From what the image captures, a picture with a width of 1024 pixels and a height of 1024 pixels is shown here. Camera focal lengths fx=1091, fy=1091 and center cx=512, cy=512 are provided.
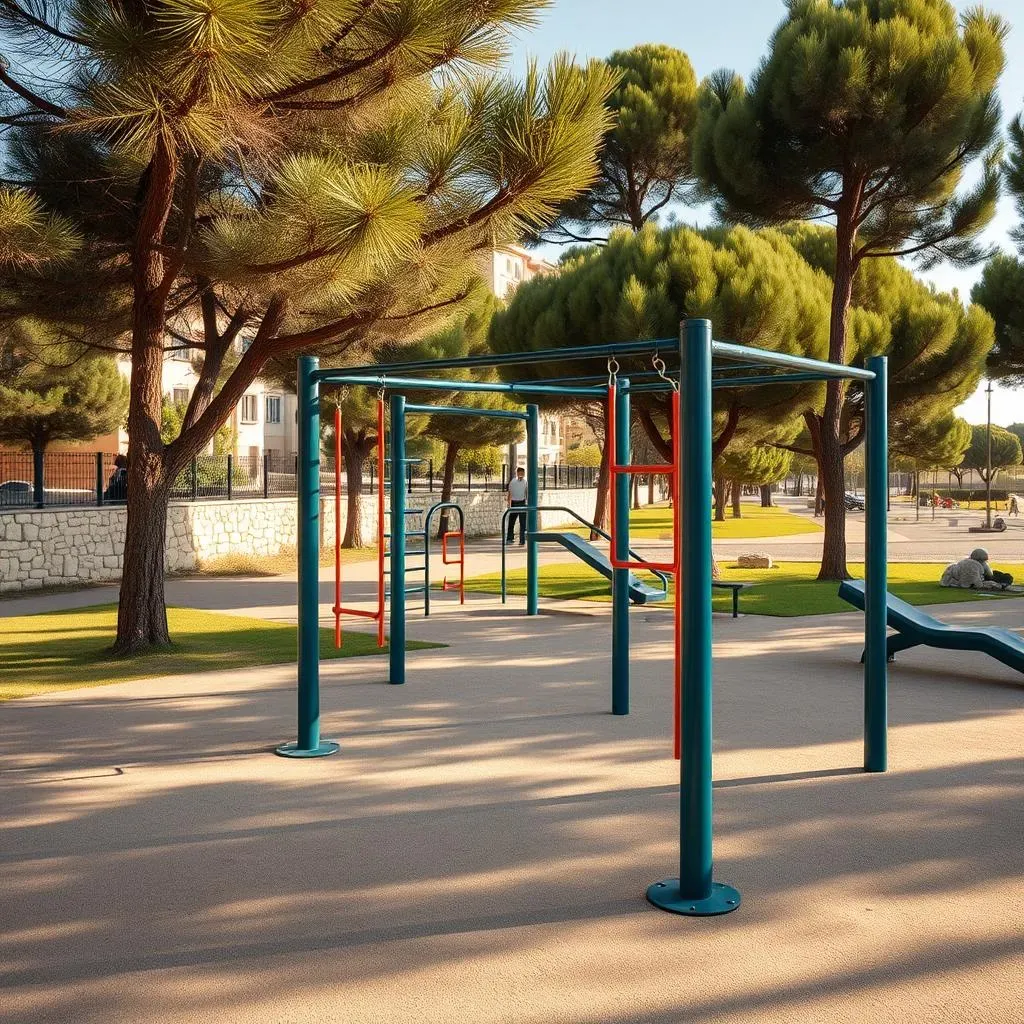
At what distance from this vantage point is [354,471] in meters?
22.2

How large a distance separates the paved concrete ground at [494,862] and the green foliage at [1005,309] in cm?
2053

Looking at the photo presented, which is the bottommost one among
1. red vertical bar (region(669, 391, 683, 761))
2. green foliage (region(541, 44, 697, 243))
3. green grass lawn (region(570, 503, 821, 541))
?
green grass lawn (region(570, 503, 821, 541))

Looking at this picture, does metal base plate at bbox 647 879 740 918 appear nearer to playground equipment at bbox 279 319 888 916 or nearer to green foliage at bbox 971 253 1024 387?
playground equipment at bbox 279 319 888 916

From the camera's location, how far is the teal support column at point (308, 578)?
596 centimetres

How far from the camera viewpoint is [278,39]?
7293 millimetres

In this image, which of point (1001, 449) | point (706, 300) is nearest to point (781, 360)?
point (706, 300)

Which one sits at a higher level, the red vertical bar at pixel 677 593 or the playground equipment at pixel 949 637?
the red vertical bar at pixel 677 593

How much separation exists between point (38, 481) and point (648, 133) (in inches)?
638

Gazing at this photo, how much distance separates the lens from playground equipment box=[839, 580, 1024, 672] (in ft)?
25.3

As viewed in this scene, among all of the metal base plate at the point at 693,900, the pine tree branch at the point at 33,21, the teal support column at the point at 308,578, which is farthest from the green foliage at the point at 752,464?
the metal base plate at the point at 693,900

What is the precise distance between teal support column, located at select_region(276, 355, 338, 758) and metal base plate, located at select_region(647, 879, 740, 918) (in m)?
2.54

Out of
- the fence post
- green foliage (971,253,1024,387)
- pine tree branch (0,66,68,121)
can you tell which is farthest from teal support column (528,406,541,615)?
green foliage (971,253,1024,387)

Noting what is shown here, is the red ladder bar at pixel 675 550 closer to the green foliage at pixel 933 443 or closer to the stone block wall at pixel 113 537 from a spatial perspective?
the stone block wall at pixel 113 537

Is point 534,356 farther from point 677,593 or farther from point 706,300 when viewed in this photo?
point 706,300
